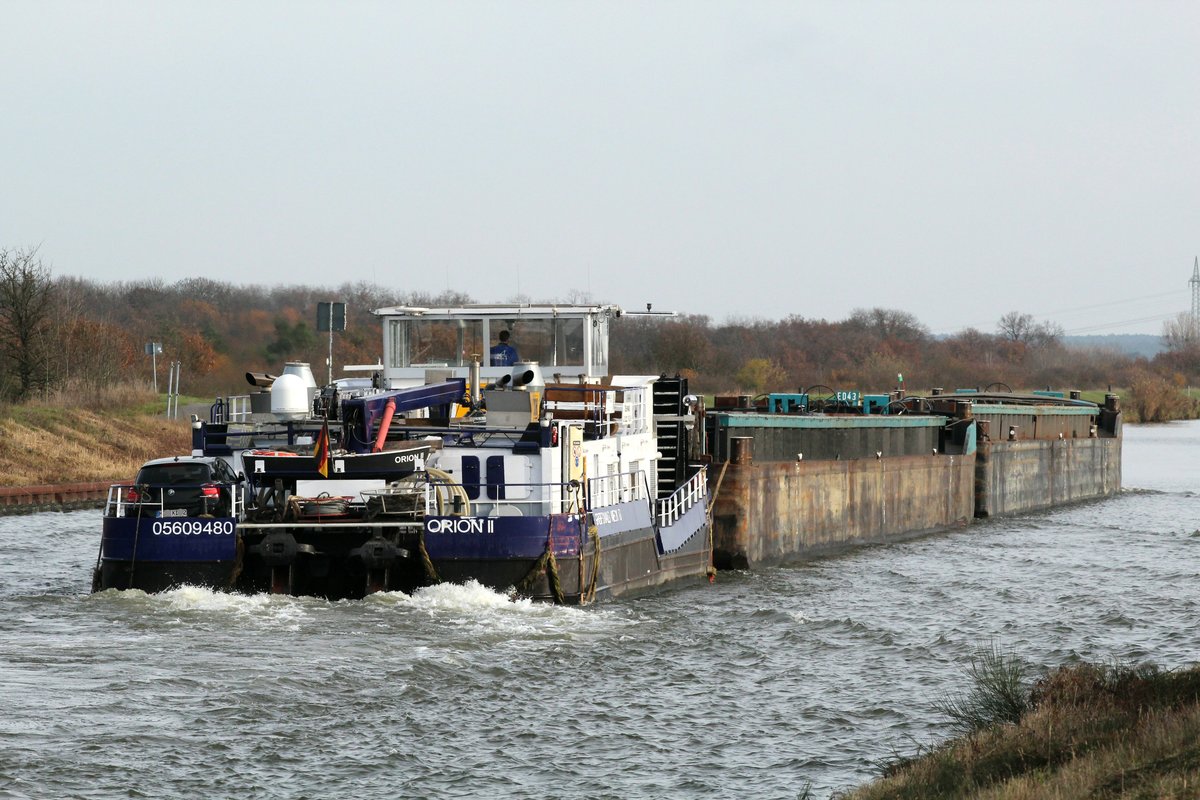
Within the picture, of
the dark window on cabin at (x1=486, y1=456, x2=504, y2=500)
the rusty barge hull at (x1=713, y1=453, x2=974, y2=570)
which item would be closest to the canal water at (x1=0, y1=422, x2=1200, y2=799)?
the dark window on cabin at (x1=486, y1=456, x2=504, y2=500)

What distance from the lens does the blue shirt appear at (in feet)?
83.3

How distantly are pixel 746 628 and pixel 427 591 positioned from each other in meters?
5.10

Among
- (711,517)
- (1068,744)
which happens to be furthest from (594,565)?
(1068,744)

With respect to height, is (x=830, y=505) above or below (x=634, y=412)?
below

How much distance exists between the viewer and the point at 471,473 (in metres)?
21.3

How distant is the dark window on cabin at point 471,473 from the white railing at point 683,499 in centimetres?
464

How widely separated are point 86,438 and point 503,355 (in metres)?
26.5

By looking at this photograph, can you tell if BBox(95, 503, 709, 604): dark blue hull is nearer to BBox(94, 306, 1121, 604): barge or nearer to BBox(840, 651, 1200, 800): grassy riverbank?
BBox(94, 306, 1121, 604): barge

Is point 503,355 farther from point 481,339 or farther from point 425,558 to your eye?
point 425,558

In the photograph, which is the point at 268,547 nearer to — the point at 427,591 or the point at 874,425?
the point at 427,591

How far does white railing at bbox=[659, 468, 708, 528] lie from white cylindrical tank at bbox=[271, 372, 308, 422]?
6704mm

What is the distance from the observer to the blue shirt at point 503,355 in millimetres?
25391

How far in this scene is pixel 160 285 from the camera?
5931cm

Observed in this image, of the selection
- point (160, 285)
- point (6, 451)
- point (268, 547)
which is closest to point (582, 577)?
point (268, 547)
